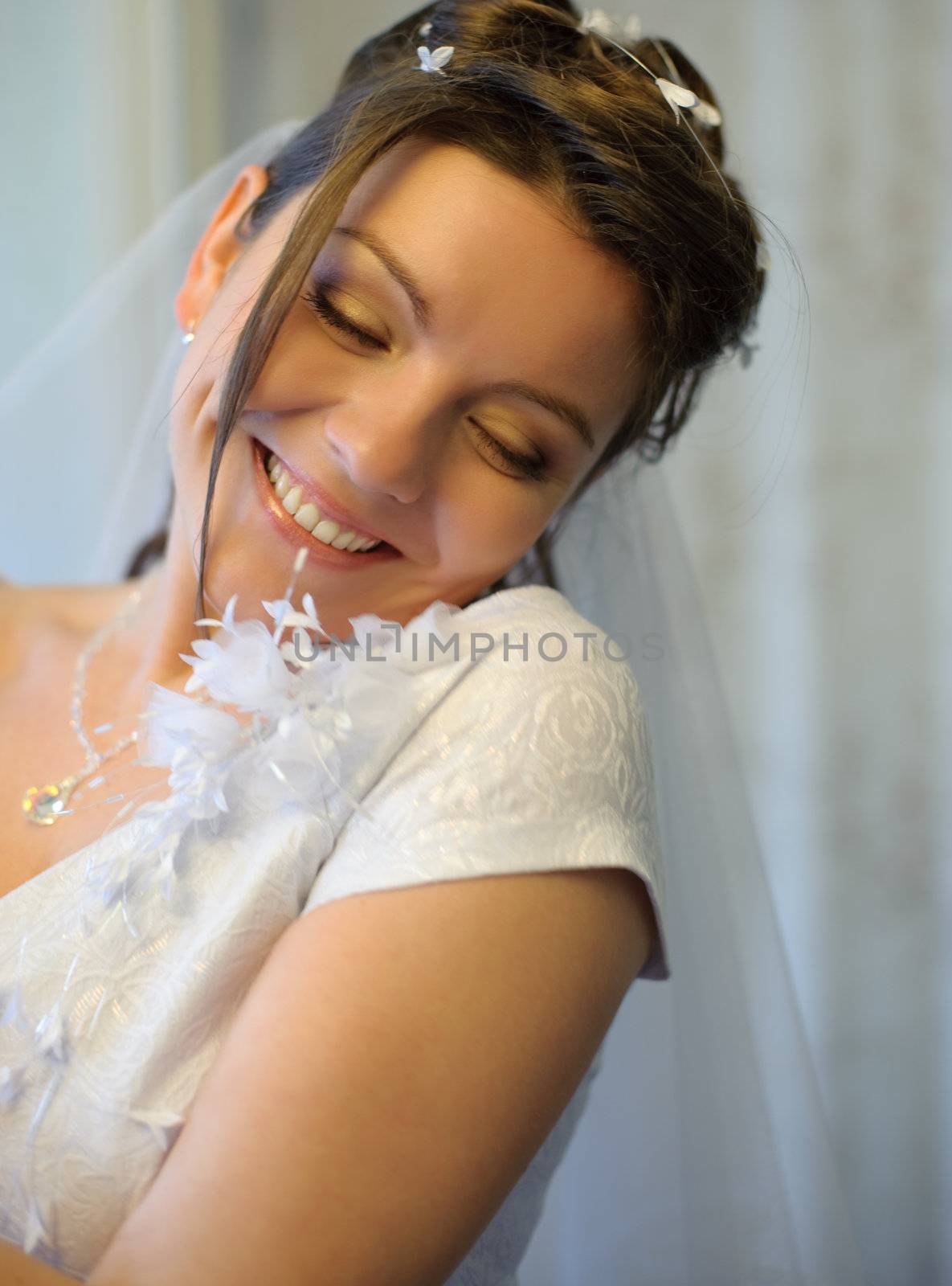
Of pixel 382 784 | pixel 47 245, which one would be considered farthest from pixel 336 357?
pixel 47 245

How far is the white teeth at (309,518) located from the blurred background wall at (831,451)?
0.96 metres

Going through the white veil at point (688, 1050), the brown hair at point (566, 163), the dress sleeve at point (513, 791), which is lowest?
the white veil at point (688, 1050)

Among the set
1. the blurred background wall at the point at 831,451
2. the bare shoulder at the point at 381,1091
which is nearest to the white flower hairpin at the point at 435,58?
the bare shoulder at the point at 381,1091

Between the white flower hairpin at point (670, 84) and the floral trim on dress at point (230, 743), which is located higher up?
the white flower hairpin at point (670, 84)

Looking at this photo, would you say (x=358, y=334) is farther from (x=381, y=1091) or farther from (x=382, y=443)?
(x=381, y=1091)

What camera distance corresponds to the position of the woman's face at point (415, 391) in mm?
848

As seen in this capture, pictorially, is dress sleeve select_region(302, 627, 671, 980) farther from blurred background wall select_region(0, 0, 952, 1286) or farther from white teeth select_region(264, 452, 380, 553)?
blurred background wall select_region(0, 0, 952, 1286)

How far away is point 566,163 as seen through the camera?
0.87m

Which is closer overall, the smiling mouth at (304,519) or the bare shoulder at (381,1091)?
the bare shoulder at (381,1091)

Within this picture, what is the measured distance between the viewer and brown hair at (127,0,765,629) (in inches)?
34.4

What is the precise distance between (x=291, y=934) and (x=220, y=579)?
14.4 inches

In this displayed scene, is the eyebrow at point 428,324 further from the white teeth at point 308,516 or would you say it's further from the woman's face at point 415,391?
the white teeth at point 308,516

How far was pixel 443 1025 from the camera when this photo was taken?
660 millimetres

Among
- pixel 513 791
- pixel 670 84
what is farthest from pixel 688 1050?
pixel 670 84
